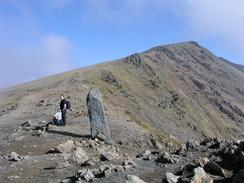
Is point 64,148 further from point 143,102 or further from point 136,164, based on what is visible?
point 143,102

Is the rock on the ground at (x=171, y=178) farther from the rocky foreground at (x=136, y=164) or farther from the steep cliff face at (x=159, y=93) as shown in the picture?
the steep cliff face at (x=159, y=93)

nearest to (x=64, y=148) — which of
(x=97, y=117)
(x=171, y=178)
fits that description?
(x=97, y=117)

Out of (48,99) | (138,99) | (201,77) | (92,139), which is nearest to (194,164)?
(92,139)

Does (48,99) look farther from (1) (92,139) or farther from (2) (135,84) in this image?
(2) (135,84)

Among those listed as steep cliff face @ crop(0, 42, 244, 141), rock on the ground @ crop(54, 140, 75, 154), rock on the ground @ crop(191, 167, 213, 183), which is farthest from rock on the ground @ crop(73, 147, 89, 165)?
steep cliff face @ crop(0, 42, 244, 141)

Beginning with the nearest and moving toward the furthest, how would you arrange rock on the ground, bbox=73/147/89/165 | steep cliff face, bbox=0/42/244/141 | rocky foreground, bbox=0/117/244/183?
rocky foreground, bbox=0/117/244/183 < rock on the ground, bbox=73/147/89/165 < steep cliff face, bbox=0/42/244/141

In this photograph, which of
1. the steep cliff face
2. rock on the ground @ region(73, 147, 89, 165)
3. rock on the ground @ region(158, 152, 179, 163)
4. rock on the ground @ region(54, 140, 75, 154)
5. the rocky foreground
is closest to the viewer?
the rocky foreground

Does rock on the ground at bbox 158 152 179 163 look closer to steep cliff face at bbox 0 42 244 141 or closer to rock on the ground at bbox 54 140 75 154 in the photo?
rock on the ground at bbox 54 140 75 154

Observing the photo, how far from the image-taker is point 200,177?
1748 cm

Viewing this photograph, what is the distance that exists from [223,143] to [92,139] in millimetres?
8338

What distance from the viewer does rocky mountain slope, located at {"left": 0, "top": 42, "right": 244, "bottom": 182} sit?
3453cm

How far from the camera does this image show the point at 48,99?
5591 centimetres

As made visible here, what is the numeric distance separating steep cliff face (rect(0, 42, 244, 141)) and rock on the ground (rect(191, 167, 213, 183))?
60.4 feet

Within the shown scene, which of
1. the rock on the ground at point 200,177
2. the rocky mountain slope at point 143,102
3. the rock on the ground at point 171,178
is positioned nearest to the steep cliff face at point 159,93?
the rocky mountain slope at point 143,102
